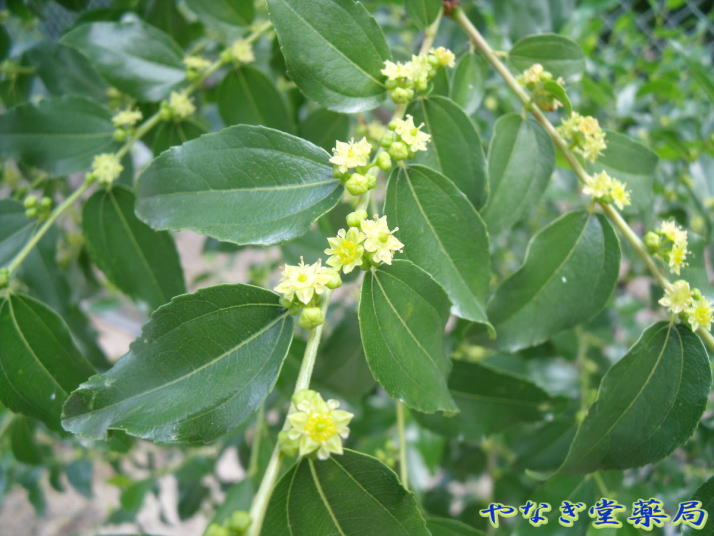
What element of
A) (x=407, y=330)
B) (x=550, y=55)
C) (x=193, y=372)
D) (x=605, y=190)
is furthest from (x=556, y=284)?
(x=193, y=372)

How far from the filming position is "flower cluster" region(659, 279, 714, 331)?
27.7 inches

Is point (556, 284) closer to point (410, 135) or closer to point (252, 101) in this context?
point (410, 135)

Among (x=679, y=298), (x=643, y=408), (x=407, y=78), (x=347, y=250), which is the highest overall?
(x=407, y=78)

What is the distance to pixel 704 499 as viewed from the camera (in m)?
0.70

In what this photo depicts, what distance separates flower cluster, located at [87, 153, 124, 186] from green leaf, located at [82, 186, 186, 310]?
0.09ft

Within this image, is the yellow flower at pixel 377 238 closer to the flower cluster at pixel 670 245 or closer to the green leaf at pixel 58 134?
the flower cluster at pixel 670 245

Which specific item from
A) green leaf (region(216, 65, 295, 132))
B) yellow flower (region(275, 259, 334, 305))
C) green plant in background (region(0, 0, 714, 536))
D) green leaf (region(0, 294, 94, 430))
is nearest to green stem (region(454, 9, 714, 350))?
green plant in background (region(0, 0, 714, 536))

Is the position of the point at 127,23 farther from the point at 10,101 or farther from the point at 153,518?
the point at 153,518

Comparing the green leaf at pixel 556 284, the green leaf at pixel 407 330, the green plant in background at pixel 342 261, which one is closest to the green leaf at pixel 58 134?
the green plant in background at pixel 342 261

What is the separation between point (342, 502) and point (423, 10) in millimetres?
719

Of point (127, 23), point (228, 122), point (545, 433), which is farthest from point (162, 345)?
point (545, 433)

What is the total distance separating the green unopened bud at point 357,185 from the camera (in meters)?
0.65

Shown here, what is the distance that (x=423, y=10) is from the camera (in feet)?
2.86

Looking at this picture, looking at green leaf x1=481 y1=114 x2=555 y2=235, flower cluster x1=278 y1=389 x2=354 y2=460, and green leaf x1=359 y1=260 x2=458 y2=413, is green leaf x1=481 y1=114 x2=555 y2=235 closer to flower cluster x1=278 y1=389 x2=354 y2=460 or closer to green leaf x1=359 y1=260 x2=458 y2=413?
green leaf x1=359 y1=260 x2=458 y2=413
